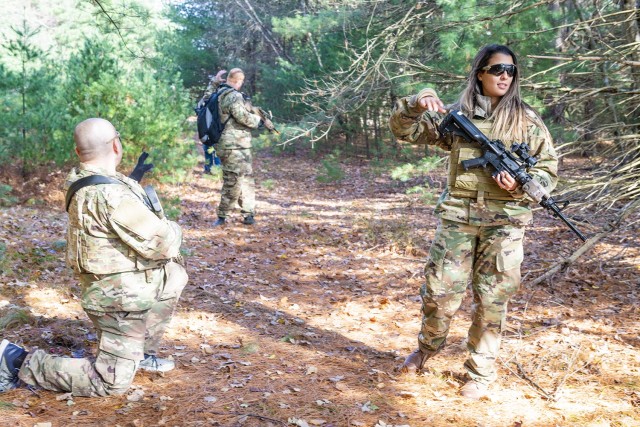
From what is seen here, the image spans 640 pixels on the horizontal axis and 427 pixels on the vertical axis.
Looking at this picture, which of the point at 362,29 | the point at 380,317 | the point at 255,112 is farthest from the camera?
the point at 362,29

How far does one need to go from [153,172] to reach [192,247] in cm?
451

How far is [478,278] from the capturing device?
3566mm

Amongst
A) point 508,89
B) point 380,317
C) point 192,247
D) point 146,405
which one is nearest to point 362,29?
point 192,247

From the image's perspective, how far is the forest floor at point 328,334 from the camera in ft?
10.9

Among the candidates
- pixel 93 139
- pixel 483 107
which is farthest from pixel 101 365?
pixel 483 107

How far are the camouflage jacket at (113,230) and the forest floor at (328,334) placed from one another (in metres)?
0.90

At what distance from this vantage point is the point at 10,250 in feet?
20.4

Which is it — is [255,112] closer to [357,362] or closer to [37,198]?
[37,198]

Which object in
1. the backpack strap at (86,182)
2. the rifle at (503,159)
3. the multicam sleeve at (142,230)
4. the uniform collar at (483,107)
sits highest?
the uniform collar at (483,107)

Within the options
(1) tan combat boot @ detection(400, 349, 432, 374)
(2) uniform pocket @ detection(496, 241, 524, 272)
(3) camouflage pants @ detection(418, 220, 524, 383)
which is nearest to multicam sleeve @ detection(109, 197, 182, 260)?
(3) camouflage pants @ detection(418, 220, 524, 383)

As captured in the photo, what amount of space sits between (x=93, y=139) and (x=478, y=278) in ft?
8.67

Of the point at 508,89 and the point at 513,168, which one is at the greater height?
the point at 508,89

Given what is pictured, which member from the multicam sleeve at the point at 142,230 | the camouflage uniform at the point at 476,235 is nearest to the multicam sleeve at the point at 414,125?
the camouflage uniform at the point at 476,235

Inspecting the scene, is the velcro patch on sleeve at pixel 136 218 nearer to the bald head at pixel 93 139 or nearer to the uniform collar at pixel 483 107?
the bald head at pixel 93 139
